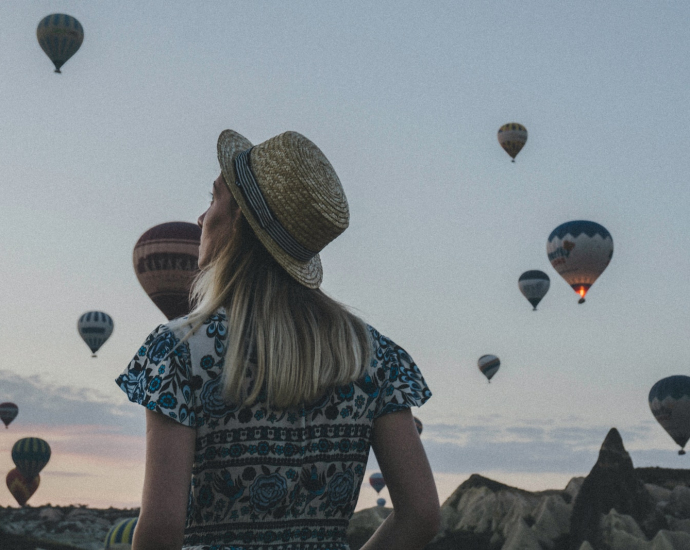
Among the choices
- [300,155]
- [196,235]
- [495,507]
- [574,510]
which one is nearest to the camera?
[300,155]

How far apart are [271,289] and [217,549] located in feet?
2.49

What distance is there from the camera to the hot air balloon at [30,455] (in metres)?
50.6

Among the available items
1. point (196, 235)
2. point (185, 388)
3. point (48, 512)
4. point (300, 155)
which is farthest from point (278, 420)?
point (48, 512)

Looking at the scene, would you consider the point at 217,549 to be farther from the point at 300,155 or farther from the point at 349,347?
the point at 300,155

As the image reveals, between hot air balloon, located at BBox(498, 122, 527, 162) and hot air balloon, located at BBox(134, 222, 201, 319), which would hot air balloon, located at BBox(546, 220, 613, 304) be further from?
hot air balloon, located at BBox(134, 222, 201, 319)

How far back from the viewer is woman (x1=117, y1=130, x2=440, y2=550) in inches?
89.6

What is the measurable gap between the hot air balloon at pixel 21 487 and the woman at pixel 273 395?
5569 centimetres

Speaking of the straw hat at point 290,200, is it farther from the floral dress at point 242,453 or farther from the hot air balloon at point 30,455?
the hot air balloon at point 30,455

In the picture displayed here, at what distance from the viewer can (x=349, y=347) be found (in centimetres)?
249

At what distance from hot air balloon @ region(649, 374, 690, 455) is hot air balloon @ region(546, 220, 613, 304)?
241 inches

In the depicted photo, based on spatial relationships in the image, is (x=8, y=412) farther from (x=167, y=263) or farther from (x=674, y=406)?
(x=674, y=406)

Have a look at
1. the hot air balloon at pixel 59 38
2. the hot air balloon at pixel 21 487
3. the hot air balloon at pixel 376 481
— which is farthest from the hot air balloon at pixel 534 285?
the hot air balloon at pixel 21 487

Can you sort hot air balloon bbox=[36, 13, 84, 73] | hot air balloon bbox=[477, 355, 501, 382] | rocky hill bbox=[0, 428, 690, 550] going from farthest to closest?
hot air balloon bbox=[477, 355, 501, 382] < hot air balloon bbox=[36, 13, 84, 73] < rocky hill bbox=[0, 428, 690, 550]

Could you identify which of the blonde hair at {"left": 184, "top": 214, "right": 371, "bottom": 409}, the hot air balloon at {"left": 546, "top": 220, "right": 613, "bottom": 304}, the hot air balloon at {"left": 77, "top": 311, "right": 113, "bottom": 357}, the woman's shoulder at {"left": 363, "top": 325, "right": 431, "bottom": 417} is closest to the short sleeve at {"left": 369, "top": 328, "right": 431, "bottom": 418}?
the woman's shoulder at {"left": 363, "top": 325, "right": 431, "bottom": 417}
